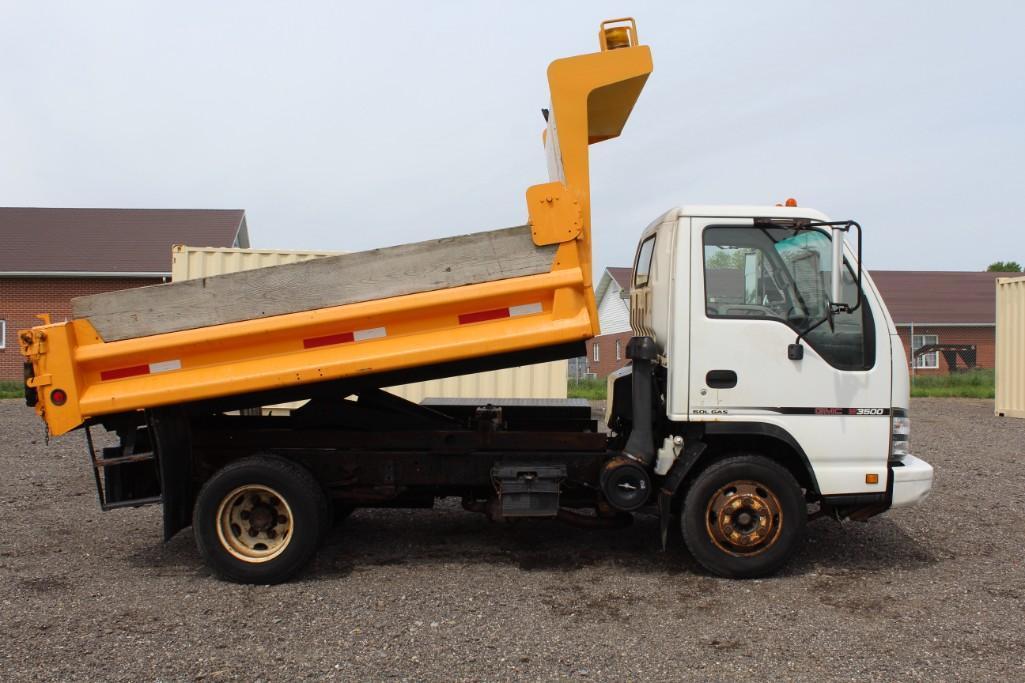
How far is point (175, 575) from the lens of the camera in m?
5.55

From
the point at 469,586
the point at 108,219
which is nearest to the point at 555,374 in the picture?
the point at 469,586

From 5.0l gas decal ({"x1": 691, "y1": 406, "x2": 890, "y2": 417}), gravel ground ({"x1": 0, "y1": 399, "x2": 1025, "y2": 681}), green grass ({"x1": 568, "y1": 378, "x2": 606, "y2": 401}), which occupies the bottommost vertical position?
green grass ({"x1": 568, "y1": 378, "x2": 606, "y2": 401})

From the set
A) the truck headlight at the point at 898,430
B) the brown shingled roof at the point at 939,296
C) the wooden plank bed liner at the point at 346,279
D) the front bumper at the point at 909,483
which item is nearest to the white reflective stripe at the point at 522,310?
the wooden plank bed liner at the point at 346,279

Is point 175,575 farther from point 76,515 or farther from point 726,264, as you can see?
point 726,264

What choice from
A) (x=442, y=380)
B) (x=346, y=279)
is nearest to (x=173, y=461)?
(x=346, y=279)

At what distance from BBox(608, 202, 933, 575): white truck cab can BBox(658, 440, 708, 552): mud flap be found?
11cm

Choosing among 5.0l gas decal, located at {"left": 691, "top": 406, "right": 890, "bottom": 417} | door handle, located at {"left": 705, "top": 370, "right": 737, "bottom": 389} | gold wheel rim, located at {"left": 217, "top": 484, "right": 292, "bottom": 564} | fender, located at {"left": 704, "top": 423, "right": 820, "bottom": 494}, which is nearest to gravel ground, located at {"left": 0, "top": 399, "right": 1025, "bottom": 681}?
gold wheel rim, located at {"left": 217, "top": 484, "right": 292, "bottom": 564}

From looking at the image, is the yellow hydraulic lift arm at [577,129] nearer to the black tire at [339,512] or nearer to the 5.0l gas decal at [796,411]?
the 5.0l gas decal at [796,411]

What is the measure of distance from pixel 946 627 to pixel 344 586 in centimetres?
355

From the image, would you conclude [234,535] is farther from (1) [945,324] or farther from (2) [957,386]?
(1) [945,324]

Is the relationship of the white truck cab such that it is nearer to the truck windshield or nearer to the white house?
the truck windshield

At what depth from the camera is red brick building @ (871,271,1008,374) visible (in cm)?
3198

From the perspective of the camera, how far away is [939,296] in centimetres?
3453

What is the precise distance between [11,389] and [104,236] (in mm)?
6477
